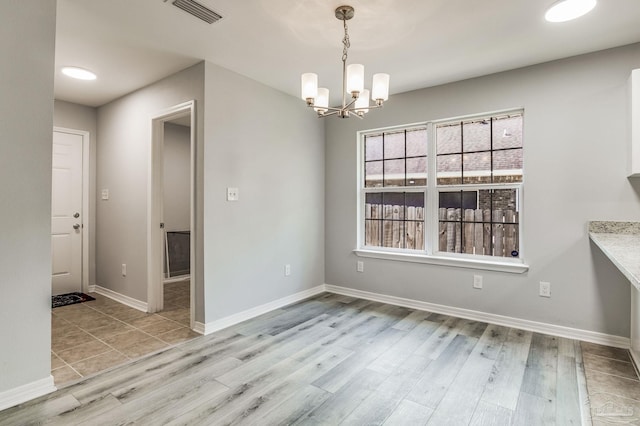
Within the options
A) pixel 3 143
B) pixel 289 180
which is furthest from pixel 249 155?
pixel 3 143

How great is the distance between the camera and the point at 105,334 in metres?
2.96

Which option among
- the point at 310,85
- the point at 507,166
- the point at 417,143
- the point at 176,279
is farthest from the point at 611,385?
the point at 176,279

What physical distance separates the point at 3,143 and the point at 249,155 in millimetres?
1889

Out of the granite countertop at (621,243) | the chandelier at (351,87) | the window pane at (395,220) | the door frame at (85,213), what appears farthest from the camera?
the door frame at (85,213)

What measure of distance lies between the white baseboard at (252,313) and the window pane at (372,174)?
1.53m

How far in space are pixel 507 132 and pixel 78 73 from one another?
426cm

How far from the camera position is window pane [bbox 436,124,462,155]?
11.6 feet

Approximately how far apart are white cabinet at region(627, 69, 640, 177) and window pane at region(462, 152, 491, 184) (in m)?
1.07

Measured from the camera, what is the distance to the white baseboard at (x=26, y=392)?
1858 mm

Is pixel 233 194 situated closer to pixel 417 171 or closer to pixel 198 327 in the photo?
pixel 198 327

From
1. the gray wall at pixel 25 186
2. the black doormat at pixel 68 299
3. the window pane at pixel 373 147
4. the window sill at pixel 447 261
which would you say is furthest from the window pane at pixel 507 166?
the black doormat at pixel 68 299

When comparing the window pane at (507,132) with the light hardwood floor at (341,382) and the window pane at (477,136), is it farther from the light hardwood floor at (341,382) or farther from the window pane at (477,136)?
the light hardwood floor at (341,382)

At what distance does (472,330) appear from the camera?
3.05 metres

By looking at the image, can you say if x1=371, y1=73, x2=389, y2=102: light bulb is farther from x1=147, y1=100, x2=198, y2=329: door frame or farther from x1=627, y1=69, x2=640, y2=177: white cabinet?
x1=147, y1=100, x2=198, y2=329: door frame
